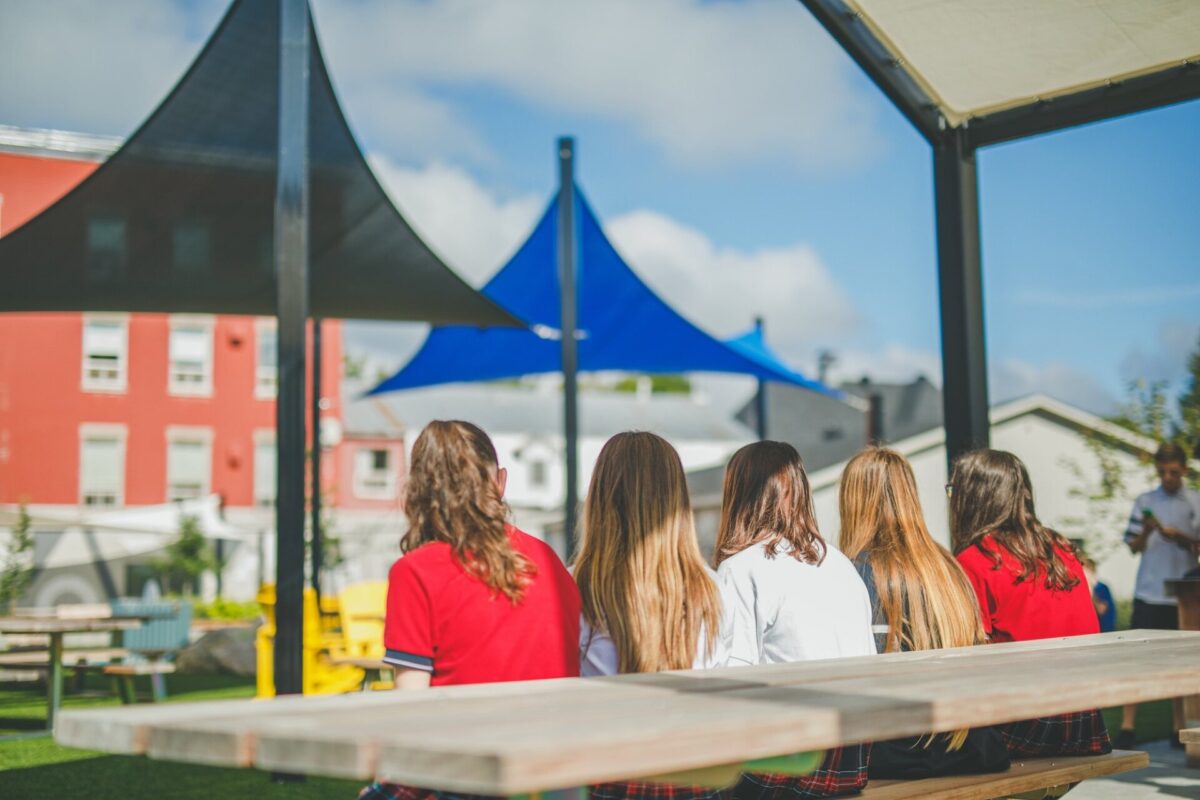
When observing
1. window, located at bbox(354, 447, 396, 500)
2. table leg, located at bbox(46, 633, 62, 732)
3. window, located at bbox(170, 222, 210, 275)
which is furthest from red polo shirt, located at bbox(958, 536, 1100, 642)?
window, located at bbox(354, 447, 396, 500)

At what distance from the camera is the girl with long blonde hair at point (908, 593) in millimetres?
3205

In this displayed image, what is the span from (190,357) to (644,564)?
106ft

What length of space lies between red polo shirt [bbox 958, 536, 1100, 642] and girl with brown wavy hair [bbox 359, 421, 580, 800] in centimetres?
151

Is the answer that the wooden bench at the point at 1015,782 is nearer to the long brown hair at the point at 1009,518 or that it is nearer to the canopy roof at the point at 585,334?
the long brown hair at the point at 1009,518

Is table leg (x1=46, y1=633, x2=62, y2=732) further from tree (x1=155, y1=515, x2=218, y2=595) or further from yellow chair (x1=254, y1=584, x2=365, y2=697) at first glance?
tree (x1=155, y1=515, x2=218, y2=595)

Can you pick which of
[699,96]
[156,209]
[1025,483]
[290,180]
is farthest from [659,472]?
→ [699,96]

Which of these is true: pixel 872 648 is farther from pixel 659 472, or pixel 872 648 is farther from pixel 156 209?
pixel 156 209

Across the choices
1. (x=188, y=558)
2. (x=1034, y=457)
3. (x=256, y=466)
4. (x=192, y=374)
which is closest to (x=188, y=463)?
(x=256, y=466)

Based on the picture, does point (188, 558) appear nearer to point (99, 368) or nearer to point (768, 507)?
point (99, 368)

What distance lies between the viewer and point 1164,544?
6.71m

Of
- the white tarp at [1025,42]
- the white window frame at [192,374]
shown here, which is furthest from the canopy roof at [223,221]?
the white window frame at [192,374]

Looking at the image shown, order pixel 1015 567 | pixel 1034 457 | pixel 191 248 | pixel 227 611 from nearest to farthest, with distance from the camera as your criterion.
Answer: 1. pixel 1015 567
2. pixel 191 248
3. pixel 227 611
4. pixel 1034 457

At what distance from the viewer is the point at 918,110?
4.99 m

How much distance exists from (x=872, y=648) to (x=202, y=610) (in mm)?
23705
